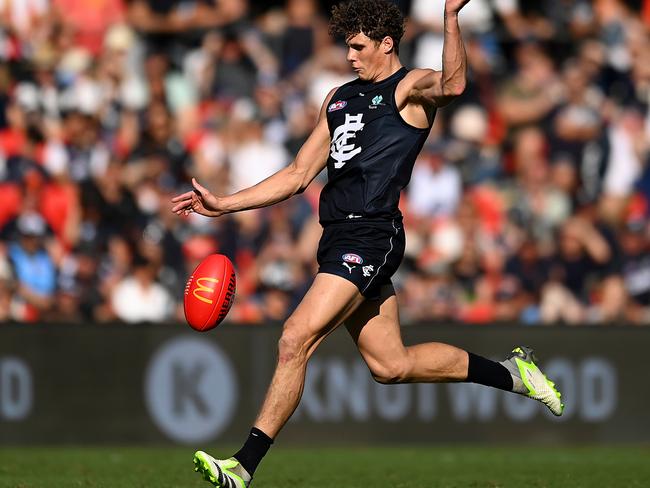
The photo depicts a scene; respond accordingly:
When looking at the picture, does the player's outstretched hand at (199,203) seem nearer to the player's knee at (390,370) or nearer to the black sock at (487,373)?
the player's knee at (390,370)

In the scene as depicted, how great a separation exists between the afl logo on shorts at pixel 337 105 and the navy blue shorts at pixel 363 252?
2.28ft

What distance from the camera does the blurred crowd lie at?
12.6 meters

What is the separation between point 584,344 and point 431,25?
429 centimetres

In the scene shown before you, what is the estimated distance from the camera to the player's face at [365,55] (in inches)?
287

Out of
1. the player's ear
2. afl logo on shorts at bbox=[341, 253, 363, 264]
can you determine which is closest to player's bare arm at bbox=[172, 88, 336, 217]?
the player's ear

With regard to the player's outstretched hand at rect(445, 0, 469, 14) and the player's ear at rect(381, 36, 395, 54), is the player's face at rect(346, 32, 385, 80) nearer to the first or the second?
the player's ear at rect(381, 36, 395, 54)

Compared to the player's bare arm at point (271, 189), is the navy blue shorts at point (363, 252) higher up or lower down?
lower down

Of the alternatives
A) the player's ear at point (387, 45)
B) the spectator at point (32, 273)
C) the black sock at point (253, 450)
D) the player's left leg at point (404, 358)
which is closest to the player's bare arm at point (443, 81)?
the player's ear at point (387, 45)

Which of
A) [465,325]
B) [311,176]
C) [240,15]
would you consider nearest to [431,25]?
[240,15]

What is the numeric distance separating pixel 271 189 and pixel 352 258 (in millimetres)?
762

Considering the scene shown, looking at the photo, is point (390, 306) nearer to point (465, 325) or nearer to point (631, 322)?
point (465, 325)

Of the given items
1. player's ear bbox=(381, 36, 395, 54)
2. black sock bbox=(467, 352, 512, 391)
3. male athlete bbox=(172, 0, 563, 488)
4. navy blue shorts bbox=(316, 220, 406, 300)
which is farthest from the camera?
black sock bbox=(467, 352, 512, 391)

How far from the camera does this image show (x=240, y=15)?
1481cm

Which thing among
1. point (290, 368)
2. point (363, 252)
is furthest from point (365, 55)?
point (290, 368)
